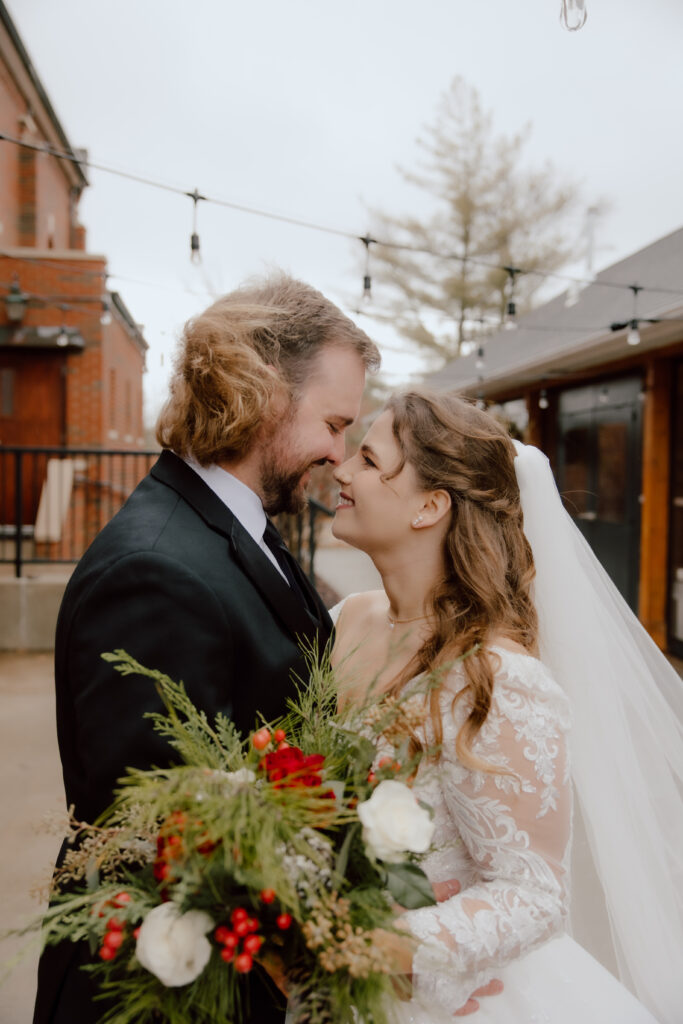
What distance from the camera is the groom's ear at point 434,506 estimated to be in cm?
205

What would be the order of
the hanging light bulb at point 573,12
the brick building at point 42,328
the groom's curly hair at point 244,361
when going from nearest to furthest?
the groom's curly hair at point 244,361 < the hanging light bulb at point 573,12 < the brick building at point 42,328

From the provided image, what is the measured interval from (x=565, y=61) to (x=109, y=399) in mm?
11110

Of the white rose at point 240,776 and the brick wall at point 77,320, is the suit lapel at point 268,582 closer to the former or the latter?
the white rose at point 240,776

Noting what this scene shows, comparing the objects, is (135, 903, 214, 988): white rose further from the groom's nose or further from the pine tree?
the pine tree

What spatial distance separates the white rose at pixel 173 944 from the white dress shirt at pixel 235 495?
94 centimetres

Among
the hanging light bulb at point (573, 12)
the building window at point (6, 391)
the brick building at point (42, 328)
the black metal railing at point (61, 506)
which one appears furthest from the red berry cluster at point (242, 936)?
the building window at point (6, 391)

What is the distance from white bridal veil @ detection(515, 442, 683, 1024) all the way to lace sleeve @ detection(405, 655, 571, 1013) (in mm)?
615

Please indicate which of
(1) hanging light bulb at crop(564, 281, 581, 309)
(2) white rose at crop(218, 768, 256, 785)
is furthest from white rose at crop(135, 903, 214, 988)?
(1) hanging light bulb at crop(564, 281, 581, 309)

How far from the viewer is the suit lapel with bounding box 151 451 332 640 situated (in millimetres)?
1676

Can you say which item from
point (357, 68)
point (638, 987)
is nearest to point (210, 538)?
point (638, 987)

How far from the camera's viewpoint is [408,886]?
42.4 inches

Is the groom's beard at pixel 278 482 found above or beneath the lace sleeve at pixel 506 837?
above

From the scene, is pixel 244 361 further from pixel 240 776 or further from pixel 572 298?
pixel 572 298

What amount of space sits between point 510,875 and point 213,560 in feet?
2.95
